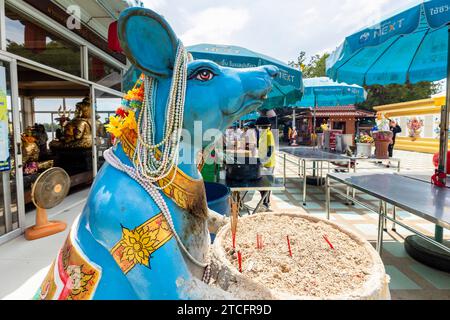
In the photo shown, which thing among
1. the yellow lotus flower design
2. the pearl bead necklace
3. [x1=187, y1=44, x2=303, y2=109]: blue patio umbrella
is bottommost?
the yellow lotus flower design

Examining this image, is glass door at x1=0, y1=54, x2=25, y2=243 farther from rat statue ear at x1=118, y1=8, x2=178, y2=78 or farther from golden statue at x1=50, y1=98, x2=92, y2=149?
rat statue ear at x1=118, y1=8, x2=178, y2=78

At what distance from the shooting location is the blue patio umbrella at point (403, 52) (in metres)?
2.22

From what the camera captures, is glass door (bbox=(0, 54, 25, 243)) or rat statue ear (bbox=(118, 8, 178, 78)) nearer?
rat statue ear (bbox=(118, 8, 178, 78))

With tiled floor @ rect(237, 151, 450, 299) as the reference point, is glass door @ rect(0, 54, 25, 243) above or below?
above

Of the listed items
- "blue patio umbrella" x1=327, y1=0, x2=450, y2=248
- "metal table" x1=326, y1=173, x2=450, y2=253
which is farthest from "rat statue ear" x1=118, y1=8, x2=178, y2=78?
"blue patio umbrella" x1=327, y1=0, x2=450, y2=248

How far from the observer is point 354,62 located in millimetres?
4020

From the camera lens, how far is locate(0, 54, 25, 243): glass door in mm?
2834

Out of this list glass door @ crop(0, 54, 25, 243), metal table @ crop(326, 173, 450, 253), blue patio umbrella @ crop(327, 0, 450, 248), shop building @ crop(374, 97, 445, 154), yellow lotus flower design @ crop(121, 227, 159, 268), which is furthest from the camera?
shop building @ crop(374, 97, 445, 154)

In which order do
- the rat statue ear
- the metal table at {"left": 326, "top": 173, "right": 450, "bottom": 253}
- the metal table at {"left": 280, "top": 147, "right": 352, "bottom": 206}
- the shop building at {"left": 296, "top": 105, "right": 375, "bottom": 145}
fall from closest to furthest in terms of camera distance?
the rat statue ear → the metal table at {"left": 326, "top": 173, "right": 450, "bottom": 253} → the metal table at {"left": 280, "top": 147, "right": 352, "bottom": 206} → the shop building at {"left": 296, "top": 105, "right": 375, "bottom": 145}

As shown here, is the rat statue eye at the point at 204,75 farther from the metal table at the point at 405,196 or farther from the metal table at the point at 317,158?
the metal table at the point at 317,158

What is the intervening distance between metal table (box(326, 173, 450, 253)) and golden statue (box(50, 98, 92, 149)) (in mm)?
4659

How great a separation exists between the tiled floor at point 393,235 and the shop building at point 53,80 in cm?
294

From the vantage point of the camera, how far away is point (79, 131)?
5.23 m
